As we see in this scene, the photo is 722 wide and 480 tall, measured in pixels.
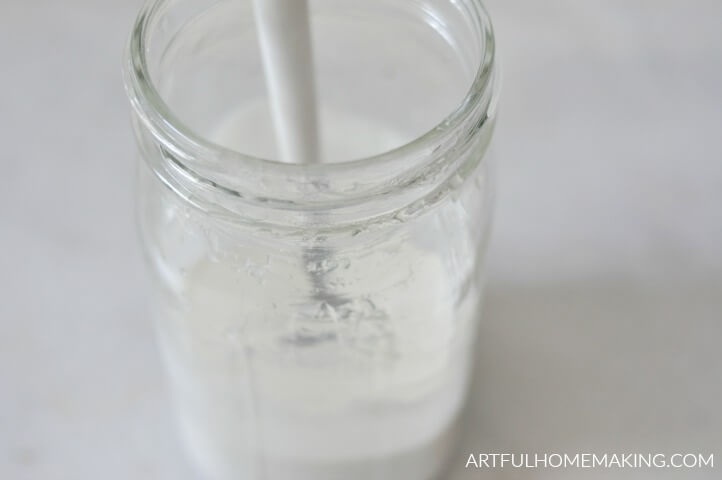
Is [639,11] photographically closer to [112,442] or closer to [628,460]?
[628,460]

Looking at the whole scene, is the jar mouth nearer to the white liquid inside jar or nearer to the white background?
the white liquid inside jar

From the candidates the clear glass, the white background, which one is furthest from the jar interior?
the white background

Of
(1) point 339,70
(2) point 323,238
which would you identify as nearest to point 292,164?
A: (2) point 323,238

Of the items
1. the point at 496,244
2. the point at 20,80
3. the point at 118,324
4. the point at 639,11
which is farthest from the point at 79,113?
the point at 639,11

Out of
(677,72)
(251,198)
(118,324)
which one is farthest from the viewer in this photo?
(677,72)

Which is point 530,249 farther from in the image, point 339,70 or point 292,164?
point 292,164

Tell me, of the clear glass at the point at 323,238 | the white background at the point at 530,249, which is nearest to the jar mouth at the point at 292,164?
the clear glass at the point at 323,238
